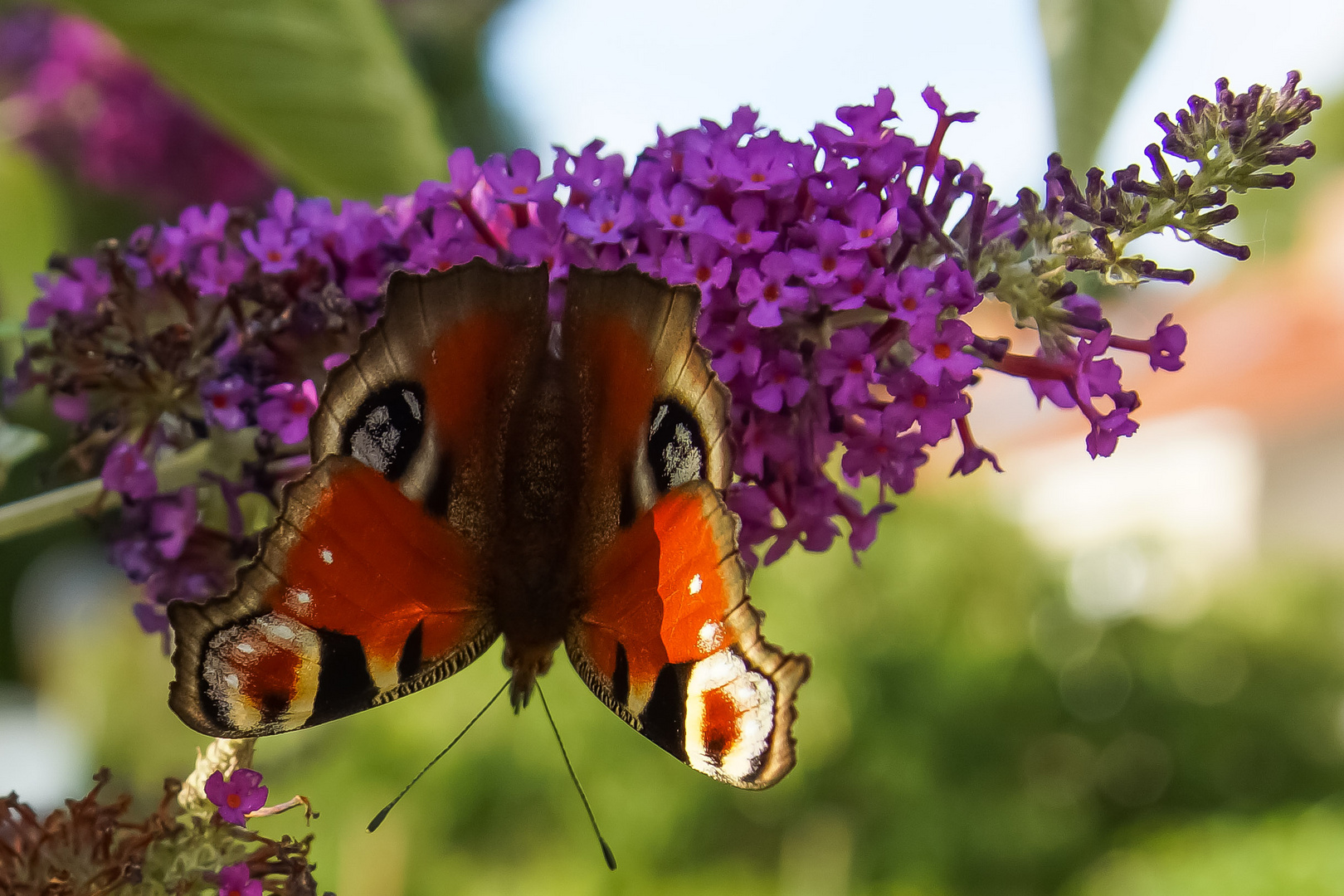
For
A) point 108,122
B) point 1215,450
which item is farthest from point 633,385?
point 1215,450

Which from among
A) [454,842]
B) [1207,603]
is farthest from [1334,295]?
[454,842]

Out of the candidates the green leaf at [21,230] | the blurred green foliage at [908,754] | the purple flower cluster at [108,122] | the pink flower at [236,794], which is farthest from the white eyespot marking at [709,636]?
the blurred green foliage at [908,754]

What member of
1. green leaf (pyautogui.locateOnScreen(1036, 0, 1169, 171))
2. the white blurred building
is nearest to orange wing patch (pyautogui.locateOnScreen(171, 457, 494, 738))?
green leaf (pyautogui.locateOnScreen(1036, 0, 1169, 171))

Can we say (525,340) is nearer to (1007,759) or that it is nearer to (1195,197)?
(1195,197)

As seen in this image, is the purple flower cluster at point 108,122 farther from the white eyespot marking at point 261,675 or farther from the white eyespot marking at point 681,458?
the white eyespot marking at point 681,458

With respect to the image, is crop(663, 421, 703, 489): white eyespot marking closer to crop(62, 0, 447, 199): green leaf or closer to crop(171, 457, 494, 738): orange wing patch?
crop(171, 457, 494, 738): orange wing patch

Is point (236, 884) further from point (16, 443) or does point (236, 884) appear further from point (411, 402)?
point (16, 443)

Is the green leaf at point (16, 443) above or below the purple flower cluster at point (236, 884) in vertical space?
above
